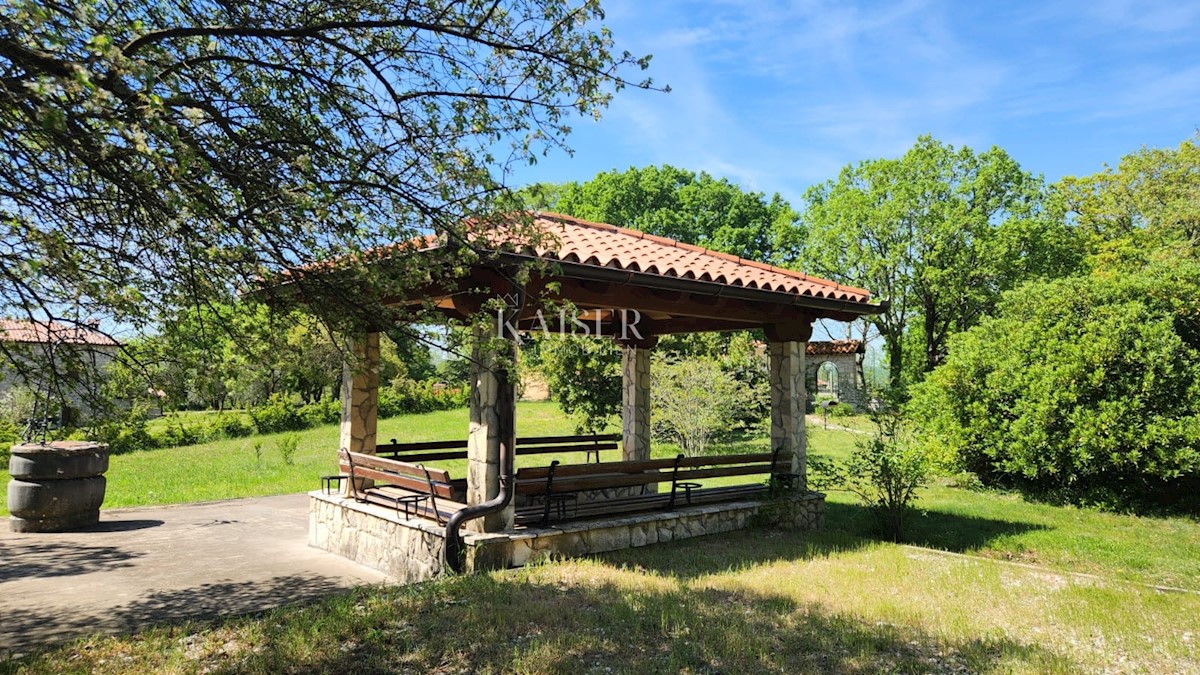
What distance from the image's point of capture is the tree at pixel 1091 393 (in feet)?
34.1

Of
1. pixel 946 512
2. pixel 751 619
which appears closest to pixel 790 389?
pixel 946 512

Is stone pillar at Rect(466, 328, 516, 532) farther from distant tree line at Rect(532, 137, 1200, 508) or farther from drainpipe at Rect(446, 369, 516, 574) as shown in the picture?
distant tree line at Rect(532, 137, 1200, 508)

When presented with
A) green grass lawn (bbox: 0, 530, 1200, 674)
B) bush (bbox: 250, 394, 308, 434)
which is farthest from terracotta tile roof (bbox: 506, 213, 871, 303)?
bush (bbox: 250, 394, 308, 434)

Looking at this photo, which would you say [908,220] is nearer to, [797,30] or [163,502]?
[797,30]

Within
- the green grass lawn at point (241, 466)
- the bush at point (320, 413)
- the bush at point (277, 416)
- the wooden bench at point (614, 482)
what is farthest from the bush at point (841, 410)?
the wooden bench at point (614, 482)

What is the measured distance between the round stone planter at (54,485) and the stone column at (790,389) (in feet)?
26.8

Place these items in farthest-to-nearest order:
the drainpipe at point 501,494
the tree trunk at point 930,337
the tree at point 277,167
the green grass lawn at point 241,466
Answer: the tree trunk at point 930,337, the green grass lawn at point 241,466, the drainpipe at point 501,494, the tree at point 277,167

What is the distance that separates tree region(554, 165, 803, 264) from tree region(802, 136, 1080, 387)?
15.1 ft

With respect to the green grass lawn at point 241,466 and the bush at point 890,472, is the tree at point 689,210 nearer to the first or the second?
the green grass lawn at point 241,466

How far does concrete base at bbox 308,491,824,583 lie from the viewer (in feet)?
19.7

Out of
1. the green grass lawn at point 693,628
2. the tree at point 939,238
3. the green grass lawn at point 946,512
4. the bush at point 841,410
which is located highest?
the tree at point 939,238

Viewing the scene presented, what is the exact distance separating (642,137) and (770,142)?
547cm

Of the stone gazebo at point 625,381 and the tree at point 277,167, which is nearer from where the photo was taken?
the tree at point 277,167

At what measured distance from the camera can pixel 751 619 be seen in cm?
466
